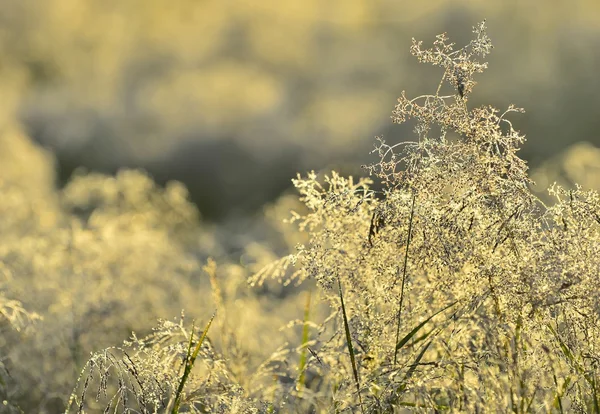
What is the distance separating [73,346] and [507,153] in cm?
388

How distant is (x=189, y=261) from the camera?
809 cm

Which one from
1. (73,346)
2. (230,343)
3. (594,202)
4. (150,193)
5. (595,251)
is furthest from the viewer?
(150,193)

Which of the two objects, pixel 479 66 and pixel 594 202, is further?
pixel 594 202

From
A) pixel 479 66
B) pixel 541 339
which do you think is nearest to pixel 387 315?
pixel 541 339

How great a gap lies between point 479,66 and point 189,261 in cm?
634

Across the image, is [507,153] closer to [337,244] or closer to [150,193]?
[337,244]

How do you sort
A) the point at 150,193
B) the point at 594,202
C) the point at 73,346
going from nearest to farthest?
the point at 594,202 < the point at 73,346 < the point at 150,193

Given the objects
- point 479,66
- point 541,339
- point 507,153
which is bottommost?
point 541,339

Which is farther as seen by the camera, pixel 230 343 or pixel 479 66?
pixel 230 343

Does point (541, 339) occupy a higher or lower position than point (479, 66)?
lower

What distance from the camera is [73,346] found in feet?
16.7

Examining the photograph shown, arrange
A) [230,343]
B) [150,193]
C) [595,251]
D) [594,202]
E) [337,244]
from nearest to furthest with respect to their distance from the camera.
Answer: [595,251]
[594,202]
[337,244]
[230,343]
[150,193]

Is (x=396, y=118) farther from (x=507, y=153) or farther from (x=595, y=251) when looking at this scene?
(x=595, y=251)

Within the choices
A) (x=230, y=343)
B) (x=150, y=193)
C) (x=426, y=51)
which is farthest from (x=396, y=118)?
(x=150, y=193)
